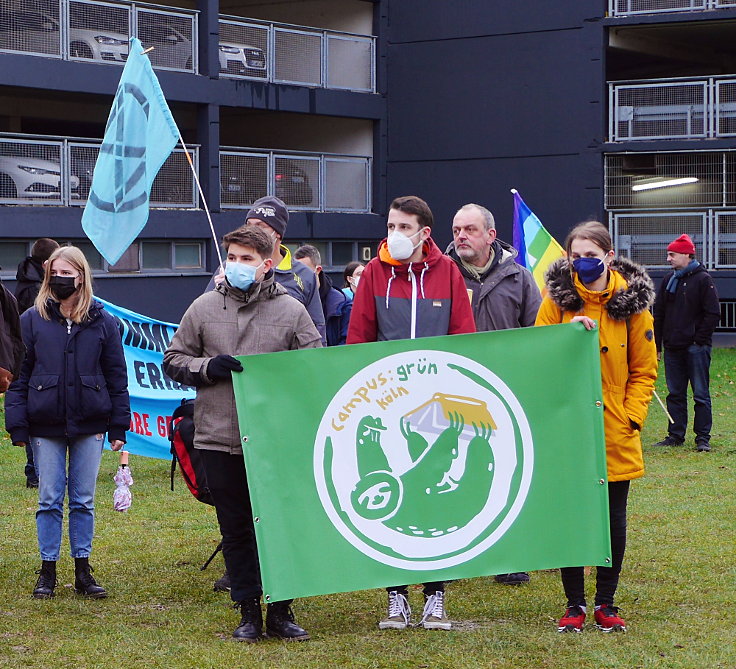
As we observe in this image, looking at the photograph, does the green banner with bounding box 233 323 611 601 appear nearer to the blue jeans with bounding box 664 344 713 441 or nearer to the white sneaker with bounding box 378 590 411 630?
the white sneaker with bounding box 378 590 411 630

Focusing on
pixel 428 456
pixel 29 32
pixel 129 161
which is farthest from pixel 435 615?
pixel 29 32

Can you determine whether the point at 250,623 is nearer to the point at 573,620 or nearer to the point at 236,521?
the point at 236,521

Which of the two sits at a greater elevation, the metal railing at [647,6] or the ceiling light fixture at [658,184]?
the metal railing at [647,6]

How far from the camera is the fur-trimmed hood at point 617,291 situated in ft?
19.5

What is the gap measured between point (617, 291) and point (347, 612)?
2.29 metres

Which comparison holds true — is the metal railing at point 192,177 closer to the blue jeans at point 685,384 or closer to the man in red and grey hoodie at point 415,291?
the blue jeans at point 685,384

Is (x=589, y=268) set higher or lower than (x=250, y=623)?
higher

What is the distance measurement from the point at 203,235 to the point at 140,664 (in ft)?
64.2

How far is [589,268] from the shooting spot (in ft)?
19.5

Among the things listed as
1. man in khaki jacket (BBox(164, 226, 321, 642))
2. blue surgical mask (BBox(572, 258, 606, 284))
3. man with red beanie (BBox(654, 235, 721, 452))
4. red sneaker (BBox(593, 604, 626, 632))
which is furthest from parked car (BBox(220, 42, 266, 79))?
red sneaker (BBox(593, 604, 626, 632))

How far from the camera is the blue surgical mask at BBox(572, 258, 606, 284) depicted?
5932mm

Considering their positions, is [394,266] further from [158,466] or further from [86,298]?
[158,466]

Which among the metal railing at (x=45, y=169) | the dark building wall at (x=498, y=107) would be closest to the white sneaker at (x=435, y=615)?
Answer: the metal railing at (x=45, y=169)

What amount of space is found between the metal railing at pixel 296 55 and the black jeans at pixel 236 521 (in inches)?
808
